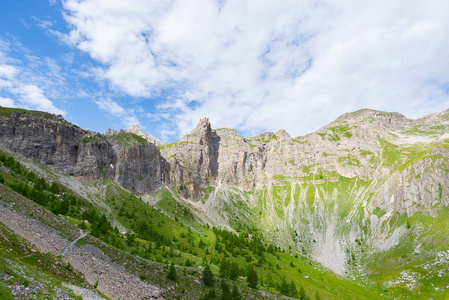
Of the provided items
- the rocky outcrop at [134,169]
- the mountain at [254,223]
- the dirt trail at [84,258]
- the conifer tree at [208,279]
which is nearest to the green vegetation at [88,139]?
the mountain at [254,223]

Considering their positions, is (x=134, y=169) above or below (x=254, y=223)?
above

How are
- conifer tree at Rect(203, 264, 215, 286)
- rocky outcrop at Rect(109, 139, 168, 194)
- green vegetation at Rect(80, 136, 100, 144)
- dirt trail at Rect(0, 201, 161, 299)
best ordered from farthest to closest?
rocky outcrop at Rect(109, 139, 168, 194) < green vegetation at Rect(80, 136, 100, 144) < conifer tree at Rect(203, 264, 215, 286) < dirt trail at Rect(0, 201, 161, 299)

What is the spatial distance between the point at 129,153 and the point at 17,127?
6974cm

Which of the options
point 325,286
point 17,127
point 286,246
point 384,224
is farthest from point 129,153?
point 384,224

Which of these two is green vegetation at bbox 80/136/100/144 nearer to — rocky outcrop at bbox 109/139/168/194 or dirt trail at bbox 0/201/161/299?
rocky outcrop at bbox 109/139/168/194

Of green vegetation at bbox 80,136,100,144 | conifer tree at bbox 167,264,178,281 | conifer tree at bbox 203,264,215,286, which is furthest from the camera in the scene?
green vegetation at bbox 80,136,100,144

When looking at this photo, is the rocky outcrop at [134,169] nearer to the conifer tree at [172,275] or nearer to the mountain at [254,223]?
the mountain at [254,223]

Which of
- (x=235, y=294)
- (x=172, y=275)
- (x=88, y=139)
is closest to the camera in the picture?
(x=172, y=275)

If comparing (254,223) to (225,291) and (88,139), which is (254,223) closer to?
(88,139)

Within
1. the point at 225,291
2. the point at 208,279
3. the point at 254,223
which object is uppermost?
the point at 254,223

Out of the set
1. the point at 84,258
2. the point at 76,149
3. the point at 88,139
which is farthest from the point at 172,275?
the point at 88,139

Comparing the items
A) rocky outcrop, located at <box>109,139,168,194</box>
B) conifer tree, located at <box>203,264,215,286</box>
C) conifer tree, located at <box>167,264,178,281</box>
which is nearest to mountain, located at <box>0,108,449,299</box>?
rocky outcrop, located at <box>109,139,168,194</box>

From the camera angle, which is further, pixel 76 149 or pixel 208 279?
pixel 76 149

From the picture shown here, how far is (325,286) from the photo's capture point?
306 ft
